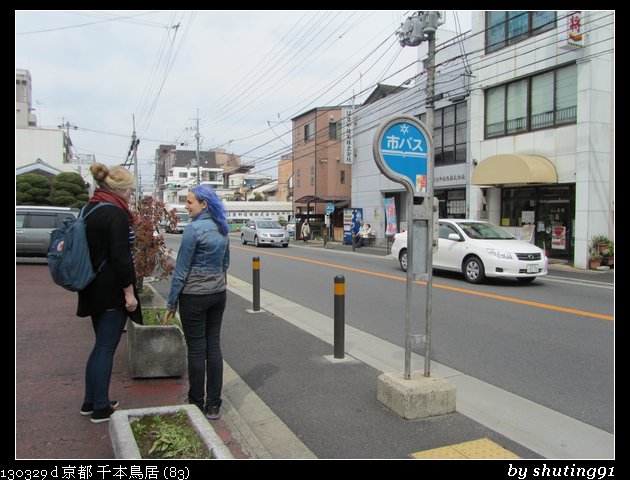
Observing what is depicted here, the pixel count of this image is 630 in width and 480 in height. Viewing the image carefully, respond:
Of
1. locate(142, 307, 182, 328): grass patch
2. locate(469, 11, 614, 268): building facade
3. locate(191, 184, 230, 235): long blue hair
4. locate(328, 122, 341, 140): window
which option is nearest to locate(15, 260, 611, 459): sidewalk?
locate(142, 307, 182, 328): grass patch

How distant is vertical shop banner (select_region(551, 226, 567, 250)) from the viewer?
18.1 meters

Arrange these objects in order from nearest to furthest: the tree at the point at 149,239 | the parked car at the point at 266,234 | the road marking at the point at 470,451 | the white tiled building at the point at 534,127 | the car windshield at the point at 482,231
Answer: the road marking at the point at 470,451 → the tree at the point at 149,239 → the car windshield at the point at 482,231 → the white tiled building at the point at 534,127 → the parked car at the point at 266,234

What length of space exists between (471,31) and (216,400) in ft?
68.3

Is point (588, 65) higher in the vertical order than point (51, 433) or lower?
higher

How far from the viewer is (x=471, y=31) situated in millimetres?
20938

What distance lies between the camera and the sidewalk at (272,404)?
12.0ft

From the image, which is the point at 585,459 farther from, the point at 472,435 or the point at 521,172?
the point at 521,172

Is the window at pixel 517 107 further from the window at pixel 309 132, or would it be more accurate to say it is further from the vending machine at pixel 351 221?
the window at pixel 309 132

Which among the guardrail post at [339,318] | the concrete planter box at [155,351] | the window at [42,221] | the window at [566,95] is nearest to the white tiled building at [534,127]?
the window at [566,95]

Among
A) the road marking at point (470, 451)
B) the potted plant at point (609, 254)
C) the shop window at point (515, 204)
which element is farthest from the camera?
the shop window at point (515, 204)

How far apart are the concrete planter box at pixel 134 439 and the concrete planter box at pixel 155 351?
1.45 m

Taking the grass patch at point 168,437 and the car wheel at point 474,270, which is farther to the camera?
the car wheel at point 474,270

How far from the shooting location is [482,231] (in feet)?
44.2

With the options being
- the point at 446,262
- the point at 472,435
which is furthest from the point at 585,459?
the point at 446,262
